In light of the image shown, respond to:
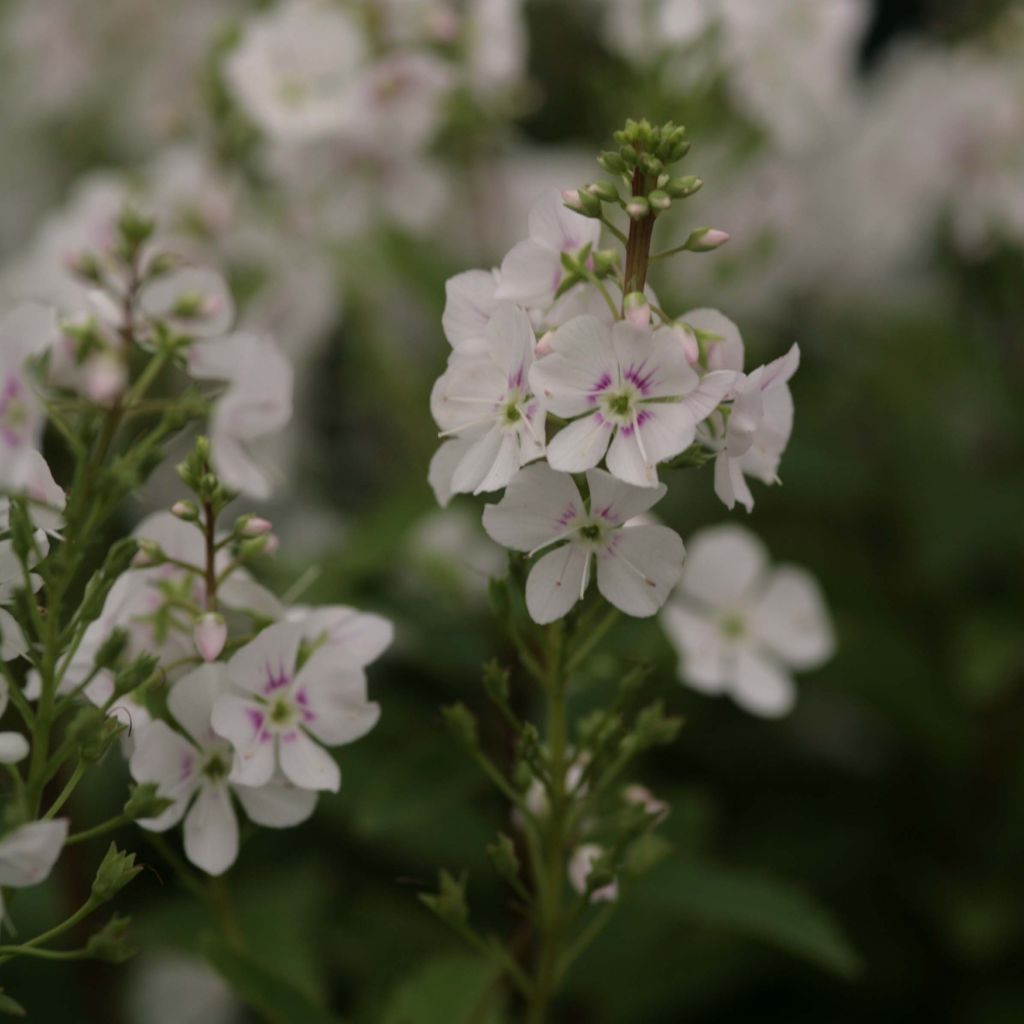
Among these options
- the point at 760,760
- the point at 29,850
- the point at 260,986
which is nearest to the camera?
the point at 29,850

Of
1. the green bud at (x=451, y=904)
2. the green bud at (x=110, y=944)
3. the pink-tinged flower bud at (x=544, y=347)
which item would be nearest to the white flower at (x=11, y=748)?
the green bud at (x=110, y=944)

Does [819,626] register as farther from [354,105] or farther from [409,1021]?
[354,105]

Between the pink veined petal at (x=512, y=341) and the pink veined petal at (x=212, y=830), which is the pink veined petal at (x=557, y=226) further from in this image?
the pink veined petal at (x=212, y=830)

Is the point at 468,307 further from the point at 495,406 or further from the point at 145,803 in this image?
the point at 145,803

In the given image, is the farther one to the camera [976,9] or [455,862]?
[976,9]

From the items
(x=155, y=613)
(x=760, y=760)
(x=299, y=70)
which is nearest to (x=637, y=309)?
(x=155, y=613)

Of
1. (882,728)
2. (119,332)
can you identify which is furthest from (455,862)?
(119,332)
